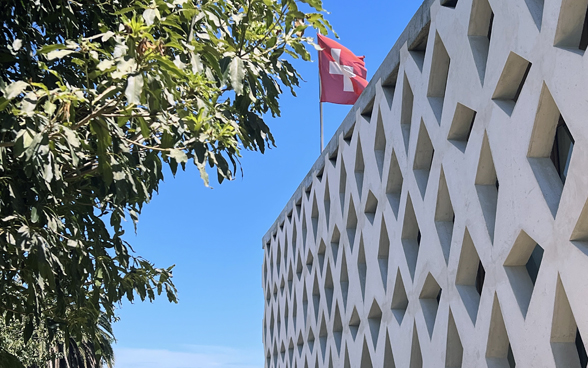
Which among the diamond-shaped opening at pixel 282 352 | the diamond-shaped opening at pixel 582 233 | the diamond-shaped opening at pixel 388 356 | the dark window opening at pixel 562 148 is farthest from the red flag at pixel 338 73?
the diamond-shaped opening at pixel 582 233

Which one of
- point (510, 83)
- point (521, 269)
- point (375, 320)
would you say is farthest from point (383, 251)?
point (510, 83)

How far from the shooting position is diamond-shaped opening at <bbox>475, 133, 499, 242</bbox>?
26.2 feet

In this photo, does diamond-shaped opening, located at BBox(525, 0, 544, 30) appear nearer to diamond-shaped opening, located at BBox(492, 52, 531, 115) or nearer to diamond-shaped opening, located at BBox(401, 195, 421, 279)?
diamond-shaped opening, located at BBox(492, 52, 531, 115)

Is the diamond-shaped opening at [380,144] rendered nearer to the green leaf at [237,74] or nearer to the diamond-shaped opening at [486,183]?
the diamond-shaped opening at [486,183]

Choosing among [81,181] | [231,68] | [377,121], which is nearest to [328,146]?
[377,121]

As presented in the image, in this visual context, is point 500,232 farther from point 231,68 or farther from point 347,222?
point 347,222

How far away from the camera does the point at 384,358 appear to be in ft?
38.9

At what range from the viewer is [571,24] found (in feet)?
20.4

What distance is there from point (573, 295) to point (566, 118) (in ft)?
5.87

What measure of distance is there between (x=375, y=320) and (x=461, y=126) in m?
5.31

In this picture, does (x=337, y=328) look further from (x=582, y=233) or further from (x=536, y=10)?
(x=536, y=10)

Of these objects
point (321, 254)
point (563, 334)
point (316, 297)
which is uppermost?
point (321, 254)

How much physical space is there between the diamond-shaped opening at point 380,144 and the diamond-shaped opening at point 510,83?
188 inches

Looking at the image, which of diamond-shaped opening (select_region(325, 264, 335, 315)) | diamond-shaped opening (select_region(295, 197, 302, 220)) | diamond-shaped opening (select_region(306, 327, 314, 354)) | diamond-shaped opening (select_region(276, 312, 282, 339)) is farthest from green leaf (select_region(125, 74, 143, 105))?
diamond-shaped opening (select_region(276, 312, 282, 339))
